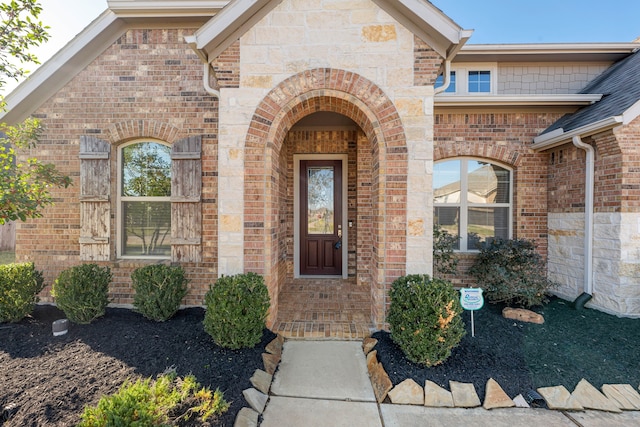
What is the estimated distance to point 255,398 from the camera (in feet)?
8.10

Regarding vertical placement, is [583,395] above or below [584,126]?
below

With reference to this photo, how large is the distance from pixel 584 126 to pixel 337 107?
3759 mm

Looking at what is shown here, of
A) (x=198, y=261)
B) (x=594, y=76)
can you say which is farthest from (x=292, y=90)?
(x=594, y=76)

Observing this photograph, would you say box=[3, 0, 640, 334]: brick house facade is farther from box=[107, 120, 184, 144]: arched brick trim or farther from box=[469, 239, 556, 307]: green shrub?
box=[469, 239, 556, 307]: green shrub

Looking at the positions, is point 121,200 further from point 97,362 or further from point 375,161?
point 375,161

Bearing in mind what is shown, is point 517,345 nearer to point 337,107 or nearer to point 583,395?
point 583,395

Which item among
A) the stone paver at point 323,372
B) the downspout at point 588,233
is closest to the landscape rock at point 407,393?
the stone paver at point 323,372

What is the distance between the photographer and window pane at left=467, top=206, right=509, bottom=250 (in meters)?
5.34

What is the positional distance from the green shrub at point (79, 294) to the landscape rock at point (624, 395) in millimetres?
5899

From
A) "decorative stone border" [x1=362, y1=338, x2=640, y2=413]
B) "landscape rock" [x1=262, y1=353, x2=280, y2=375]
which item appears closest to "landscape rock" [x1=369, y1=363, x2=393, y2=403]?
"decorative stone border" [x1=362, y1=338, x2=640, y2=413]

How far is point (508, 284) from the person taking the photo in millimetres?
4285

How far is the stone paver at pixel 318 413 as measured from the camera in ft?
7.60

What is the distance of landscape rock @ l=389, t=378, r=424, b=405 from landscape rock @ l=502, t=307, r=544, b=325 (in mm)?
2244

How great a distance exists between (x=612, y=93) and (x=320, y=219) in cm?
559
